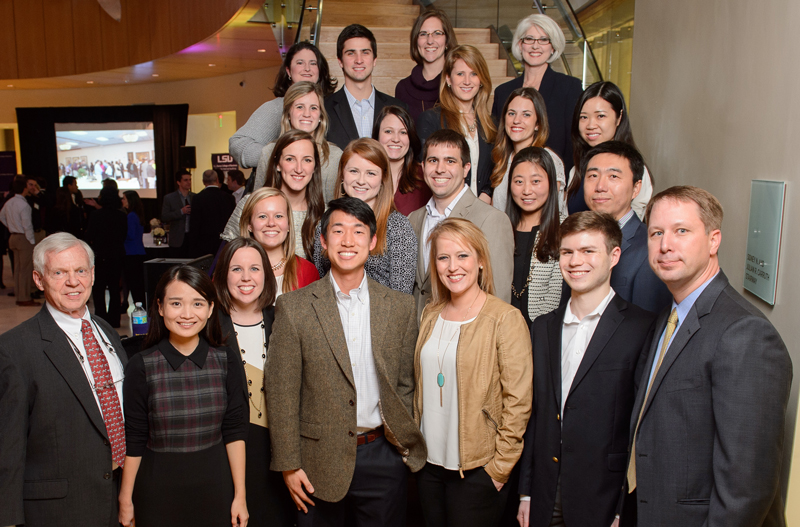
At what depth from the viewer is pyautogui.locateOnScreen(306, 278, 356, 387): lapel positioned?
238cm

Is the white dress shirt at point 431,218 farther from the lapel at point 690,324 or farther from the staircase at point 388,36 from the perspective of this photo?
the staircase at point 388,36

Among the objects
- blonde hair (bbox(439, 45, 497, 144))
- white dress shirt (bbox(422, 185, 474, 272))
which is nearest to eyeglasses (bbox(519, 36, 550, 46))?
blonde hair (bbox(439, 45, 497, 144))

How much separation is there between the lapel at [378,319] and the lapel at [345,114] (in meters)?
1.71

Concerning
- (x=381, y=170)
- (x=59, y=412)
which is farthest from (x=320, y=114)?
(x=59, y=412)

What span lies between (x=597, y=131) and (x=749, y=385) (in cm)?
200

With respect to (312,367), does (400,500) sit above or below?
below

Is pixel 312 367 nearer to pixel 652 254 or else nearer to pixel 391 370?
pixel 391 370

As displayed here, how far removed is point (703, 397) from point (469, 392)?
0.84 meters

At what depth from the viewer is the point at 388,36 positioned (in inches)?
241

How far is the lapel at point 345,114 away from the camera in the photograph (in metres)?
3.95

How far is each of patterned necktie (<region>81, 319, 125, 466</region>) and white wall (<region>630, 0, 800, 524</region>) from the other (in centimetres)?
233

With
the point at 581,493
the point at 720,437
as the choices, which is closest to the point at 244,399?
the point at 581,493

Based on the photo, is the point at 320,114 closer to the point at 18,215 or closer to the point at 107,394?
the point at 107,394

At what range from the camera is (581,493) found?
2.14 meters
